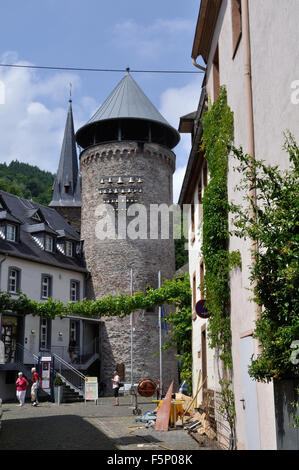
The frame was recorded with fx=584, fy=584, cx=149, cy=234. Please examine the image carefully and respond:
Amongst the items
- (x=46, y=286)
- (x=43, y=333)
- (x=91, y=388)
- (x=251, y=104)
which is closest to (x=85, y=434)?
(x=251, y=104)

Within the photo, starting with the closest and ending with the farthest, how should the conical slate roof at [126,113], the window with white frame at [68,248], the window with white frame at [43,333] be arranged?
the window with white frame at [43,333] → the window with white frame at [68,248] → the conical slate roof at [126,113]

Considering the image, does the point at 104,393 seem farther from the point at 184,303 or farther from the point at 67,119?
the point at 67,119

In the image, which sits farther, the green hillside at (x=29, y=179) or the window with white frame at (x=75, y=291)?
the green hillside at (x=29, y=179)

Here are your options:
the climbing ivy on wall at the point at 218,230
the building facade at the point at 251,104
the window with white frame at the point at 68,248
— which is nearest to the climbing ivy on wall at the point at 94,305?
the window with white frame at the point at 68,248

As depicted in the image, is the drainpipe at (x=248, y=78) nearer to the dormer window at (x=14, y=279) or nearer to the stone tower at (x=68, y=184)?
the dormer window at (x=14, y=279)

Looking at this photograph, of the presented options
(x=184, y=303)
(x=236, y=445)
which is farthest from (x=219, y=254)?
(x=184, y=303)

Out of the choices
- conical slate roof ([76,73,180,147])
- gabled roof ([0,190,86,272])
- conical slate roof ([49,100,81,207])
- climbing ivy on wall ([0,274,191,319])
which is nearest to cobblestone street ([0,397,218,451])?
climbing ivy on wall ([0,274,191,319])

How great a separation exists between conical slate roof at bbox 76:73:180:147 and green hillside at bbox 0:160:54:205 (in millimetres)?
28567

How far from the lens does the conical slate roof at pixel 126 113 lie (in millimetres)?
38094

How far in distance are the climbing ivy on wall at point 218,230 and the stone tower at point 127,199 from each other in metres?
23.1

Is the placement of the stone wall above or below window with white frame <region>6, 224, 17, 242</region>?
above

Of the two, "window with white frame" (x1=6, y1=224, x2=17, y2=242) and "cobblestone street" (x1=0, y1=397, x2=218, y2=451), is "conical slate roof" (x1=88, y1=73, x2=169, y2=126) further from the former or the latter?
"cobblestone street" (x1=0, y1=397, x2=218, y2=451)

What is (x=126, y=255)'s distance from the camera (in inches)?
1421

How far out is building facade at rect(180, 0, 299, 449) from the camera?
24.8 feet
